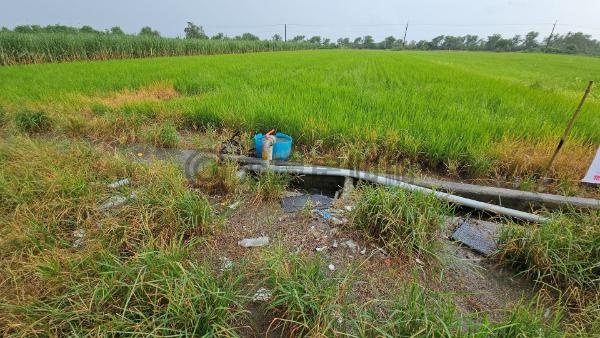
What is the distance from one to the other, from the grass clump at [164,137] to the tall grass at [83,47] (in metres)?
12.8

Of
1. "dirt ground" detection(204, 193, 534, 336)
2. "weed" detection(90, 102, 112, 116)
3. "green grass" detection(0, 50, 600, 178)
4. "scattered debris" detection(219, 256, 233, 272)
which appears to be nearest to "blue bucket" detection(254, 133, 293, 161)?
"green grass" detection(0, 50, 600, 178)

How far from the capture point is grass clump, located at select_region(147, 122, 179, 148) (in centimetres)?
322

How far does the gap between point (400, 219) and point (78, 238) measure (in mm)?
2027

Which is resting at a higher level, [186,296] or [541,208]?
[186,296]

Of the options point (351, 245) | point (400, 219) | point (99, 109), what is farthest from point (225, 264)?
point (99, 109)

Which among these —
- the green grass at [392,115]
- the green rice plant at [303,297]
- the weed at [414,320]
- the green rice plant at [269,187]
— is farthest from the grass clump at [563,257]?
the green rice plant at [269,187]

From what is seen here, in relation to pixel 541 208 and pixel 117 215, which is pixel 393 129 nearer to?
pixel 541 208

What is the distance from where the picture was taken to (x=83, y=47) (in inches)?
544

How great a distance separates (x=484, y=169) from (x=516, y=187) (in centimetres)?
30

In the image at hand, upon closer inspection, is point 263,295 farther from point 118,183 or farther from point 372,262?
point 118,183

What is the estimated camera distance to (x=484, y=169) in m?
2.72

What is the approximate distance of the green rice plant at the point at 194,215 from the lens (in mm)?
1832

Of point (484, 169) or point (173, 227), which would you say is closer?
point (173, 227)

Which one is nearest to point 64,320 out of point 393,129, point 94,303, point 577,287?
point 94,303
